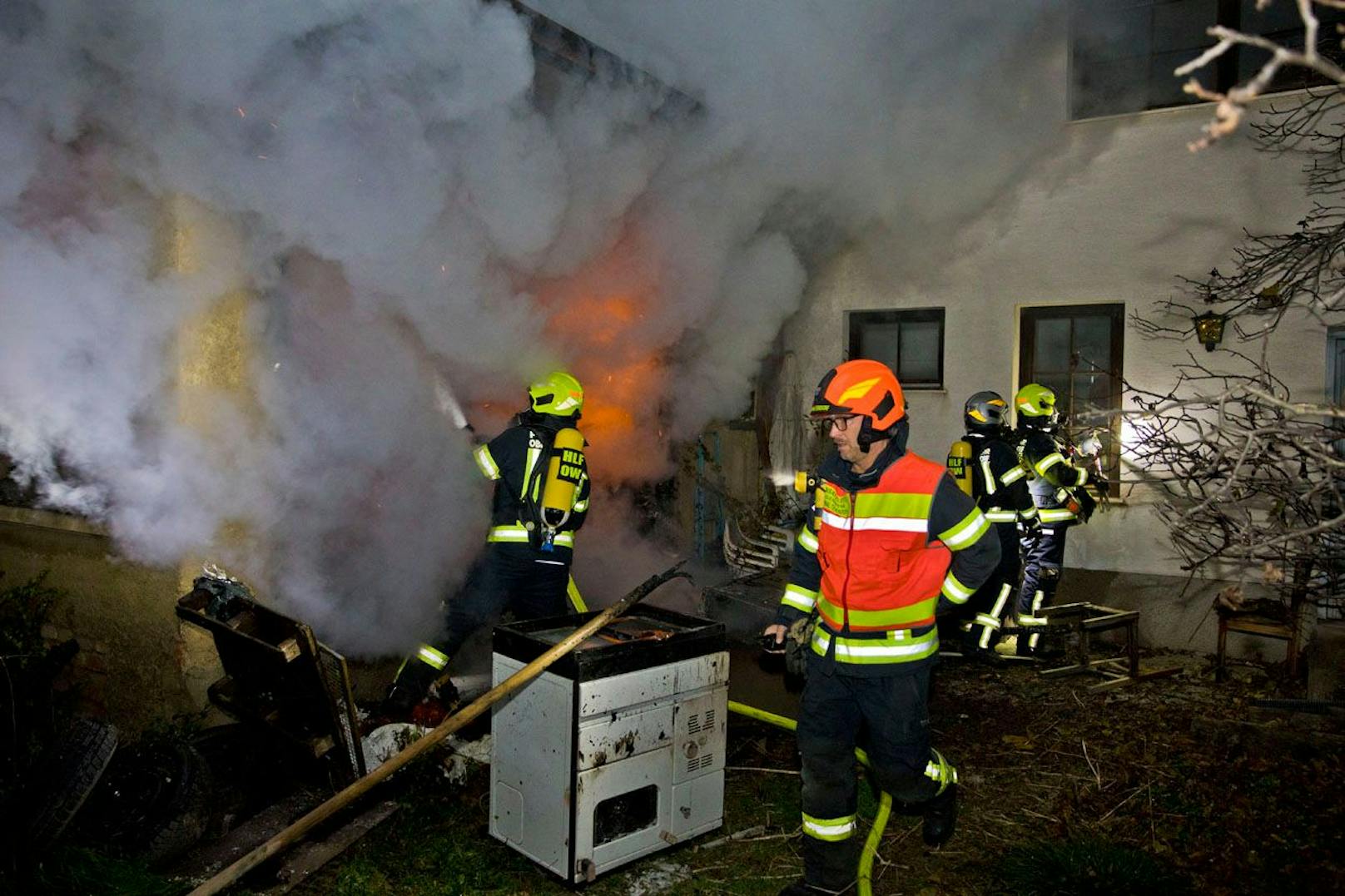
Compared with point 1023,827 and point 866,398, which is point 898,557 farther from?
point 1023,827

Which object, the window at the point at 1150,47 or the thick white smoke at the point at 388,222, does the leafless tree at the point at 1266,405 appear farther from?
the thick white smoke at the point at 388,222

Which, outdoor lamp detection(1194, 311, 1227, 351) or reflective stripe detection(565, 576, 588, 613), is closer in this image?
reflective stripe detection(565, 576, 588, 613)

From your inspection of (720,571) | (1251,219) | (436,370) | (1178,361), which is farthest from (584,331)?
(1251,219)

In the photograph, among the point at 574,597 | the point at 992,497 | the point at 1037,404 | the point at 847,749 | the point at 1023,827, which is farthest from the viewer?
the point at 1037,404

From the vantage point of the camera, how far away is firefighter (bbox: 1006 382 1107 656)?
7238mm

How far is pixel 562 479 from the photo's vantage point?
5578 millimetres

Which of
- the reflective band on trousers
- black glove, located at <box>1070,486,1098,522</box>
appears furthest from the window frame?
the reflective band on trousers

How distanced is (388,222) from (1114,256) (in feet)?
20.9

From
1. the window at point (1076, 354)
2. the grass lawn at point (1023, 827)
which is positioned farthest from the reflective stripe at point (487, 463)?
the window at point (1076, 354)

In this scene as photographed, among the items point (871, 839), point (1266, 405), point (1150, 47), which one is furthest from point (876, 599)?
point (1150, 47)

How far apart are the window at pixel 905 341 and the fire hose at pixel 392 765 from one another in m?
6.24

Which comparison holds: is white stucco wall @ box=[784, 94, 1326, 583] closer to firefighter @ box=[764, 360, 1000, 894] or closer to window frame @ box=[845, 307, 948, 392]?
window frame @ box=[845, 307, 948, 392]

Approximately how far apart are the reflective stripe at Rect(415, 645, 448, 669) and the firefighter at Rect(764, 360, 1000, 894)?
2480 mm

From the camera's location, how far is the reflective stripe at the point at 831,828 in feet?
12.2
